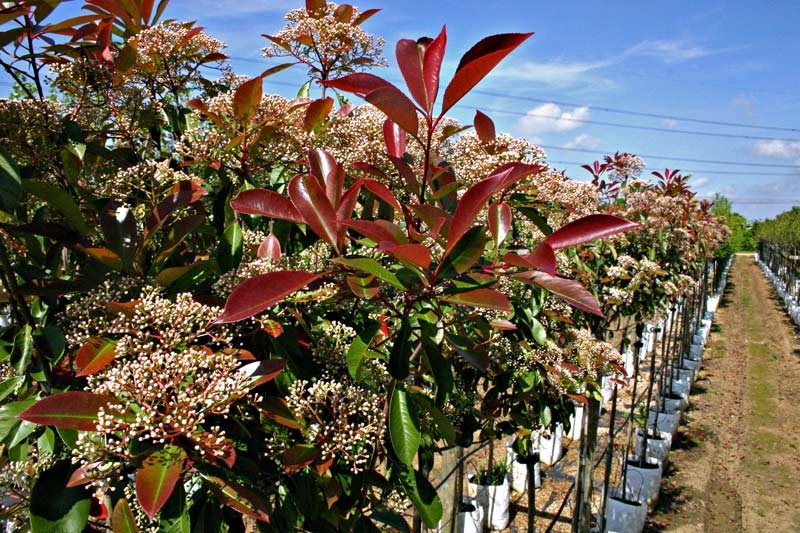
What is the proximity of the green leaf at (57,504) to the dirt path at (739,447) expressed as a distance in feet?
21.0

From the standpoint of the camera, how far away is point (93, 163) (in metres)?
1.58

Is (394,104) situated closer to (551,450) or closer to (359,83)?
(359,83)

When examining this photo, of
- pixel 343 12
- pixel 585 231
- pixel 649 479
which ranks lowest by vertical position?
pixel 649 479

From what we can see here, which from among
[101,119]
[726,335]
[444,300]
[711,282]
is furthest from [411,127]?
[711,282]

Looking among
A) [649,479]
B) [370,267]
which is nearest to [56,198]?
[370,267]

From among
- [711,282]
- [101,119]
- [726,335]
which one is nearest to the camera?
[101,119]

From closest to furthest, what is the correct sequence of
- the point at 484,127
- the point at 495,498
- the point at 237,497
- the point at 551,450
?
the point at 237,497 → the point at 484,127 → the point at 495,498 → the point at 551,450

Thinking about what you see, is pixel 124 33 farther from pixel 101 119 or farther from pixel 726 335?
pixel 726 335

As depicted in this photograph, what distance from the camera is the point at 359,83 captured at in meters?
1.04

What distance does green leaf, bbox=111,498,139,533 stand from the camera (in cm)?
91

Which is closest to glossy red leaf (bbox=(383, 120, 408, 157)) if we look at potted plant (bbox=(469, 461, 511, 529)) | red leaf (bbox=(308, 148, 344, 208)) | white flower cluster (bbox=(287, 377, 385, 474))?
red leaf (bbox=(308, 148, 344, 208))

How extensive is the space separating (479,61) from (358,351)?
0.55 metres

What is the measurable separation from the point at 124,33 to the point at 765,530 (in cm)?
728

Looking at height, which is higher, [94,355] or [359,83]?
[359,83]
